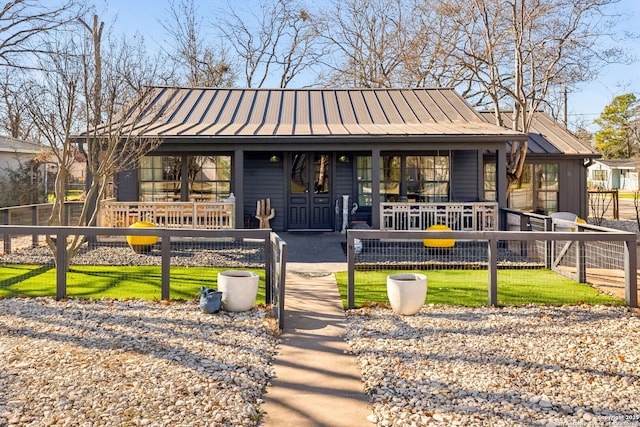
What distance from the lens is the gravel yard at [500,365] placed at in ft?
11.9

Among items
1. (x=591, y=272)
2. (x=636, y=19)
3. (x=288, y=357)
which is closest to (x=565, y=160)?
(x=636, y=19)

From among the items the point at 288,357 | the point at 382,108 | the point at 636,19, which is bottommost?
the point at 288,357

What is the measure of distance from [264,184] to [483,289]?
7845 millimetres

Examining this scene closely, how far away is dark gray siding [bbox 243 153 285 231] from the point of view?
14102 millimetres

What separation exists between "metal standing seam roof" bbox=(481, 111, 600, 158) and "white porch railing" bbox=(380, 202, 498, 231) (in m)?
3.71

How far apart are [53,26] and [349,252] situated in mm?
17815

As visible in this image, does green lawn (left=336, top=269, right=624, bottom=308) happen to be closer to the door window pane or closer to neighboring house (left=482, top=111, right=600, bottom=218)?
the door window pane

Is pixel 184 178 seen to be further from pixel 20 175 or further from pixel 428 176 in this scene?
pixel 20 175

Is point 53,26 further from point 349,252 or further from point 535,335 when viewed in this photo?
point 535,335

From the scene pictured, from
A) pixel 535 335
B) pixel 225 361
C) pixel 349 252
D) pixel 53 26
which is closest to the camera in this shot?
pixel 225 361

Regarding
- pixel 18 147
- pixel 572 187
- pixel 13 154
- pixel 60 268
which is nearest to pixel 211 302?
pixel 60 268

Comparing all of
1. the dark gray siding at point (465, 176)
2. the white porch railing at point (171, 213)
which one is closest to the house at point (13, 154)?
the white porch railing at point (171, 213)

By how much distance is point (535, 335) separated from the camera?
5.44 metres

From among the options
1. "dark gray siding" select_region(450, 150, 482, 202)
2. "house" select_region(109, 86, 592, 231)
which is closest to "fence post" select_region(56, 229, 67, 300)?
"house" select_region(109, 86, 592, 231)
